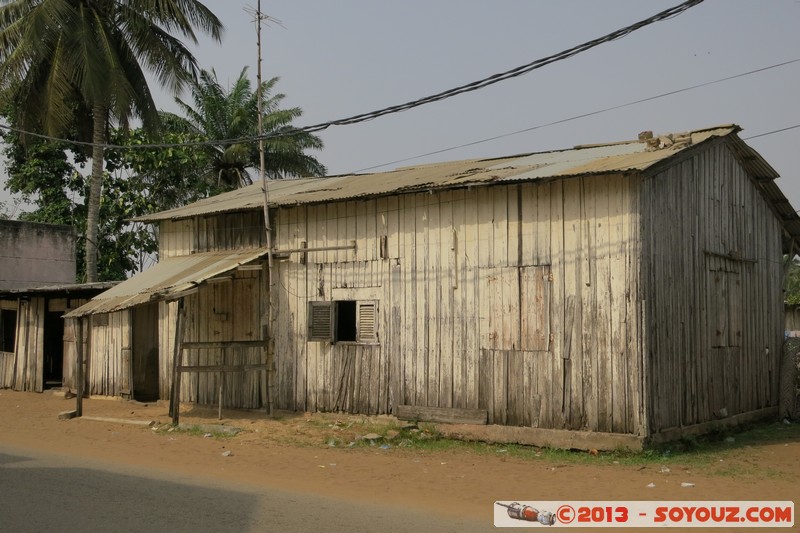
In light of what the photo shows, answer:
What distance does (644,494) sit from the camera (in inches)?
369

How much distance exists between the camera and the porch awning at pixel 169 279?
15.0 meters

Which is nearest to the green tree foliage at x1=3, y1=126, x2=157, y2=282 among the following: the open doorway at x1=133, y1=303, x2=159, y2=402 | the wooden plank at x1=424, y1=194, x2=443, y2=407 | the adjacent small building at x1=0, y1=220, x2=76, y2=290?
the adjacent small building at x1=0, y1=220, x2=76, y2=290

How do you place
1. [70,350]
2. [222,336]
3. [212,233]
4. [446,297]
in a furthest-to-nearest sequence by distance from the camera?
[70,350], [212,233], [222,336], [446,297]

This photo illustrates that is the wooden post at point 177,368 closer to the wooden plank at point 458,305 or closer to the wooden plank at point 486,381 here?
the wooden plank at point 458,305

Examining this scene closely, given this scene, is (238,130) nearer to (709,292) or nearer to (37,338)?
(37,338)

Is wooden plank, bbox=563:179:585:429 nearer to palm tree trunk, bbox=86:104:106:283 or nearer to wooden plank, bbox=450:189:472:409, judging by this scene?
wooden plank, bbox=450:189:472:409

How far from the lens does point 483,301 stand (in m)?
13.5

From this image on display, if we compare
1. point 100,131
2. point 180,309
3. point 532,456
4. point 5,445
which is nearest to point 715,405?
point 532,456

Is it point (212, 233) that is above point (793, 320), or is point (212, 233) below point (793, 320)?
above

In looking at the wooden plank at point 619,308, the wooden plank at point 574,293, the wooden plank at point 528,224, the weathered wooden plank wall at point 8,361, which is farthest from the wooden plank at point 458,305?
the weathered wooden plank wall at point 8,361

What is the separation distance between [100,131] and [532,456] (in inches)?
731

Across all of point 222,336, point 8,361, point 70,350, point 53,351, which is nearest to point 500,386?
point 222,336

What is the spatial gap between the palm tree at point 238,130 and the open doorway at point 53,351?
44.1 ft

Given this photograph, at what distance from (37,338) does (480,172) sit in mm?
13201
